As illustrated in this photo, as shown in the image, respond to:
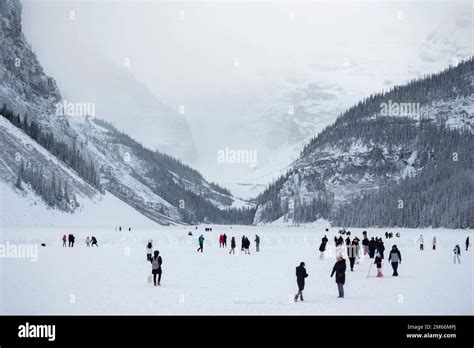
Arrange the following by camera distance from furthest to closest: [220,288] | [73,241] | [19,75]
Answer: [19,75], [73,241], [220,288]

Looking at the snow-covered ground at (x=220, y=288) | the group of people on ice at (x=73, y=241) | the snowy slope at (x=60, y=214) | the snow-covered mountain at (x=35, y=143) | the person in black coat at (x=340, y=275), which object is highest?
the snow-covered mountain at (x=35, y=143)

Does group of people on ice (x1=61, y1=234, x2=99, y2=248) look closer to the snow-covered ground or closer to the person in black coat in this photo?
the snow-covered ground

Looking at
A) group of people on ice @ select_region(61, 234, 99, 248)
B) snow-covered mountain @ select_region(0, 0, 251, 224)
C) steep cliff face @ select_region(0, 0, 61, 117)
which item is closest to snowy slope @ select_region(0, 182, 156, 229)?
snow-covered mountain @ select_region(0, 0, 251, 224)

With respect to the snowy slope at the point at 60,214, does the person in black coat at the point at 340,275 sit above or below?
below

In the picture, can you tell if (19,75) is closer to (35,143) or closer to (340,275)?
(35,143)

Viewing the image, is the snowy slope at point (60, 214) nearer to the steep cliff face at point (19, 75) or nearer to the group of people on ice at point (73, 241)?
the steep cliff face at point (19, 75)

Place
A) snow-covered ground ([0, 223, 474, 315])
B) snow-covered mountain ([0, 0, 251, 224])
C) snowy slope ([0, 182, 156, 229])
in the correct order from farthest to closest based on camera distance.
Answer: snow-covered mountain ([0, 0, 251, 224]), snowy slope ([0, 182, 156, 229]), snow-covered ground ([0, 223, 474, 315])

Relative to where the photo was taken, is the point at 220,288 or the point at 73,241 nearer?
the point at 220,288

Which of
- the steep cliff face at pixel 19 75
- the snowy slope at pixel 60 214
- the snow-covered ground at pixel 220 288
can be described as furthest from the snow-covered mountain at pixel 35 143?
the snow-covered ground at pixel 220 288

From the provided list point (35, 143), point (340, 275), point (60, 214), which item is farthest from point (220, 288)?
point (35, 143)

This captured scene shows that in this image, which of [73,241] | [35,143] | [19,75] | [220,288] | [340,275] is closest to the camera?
[340,275]

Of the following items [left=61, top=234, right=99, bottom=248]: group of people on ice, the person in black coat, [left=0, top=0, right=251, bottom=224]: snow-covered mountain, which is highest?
[left=0, top=0, right=251, bottom=224]: snow-covered mountain
